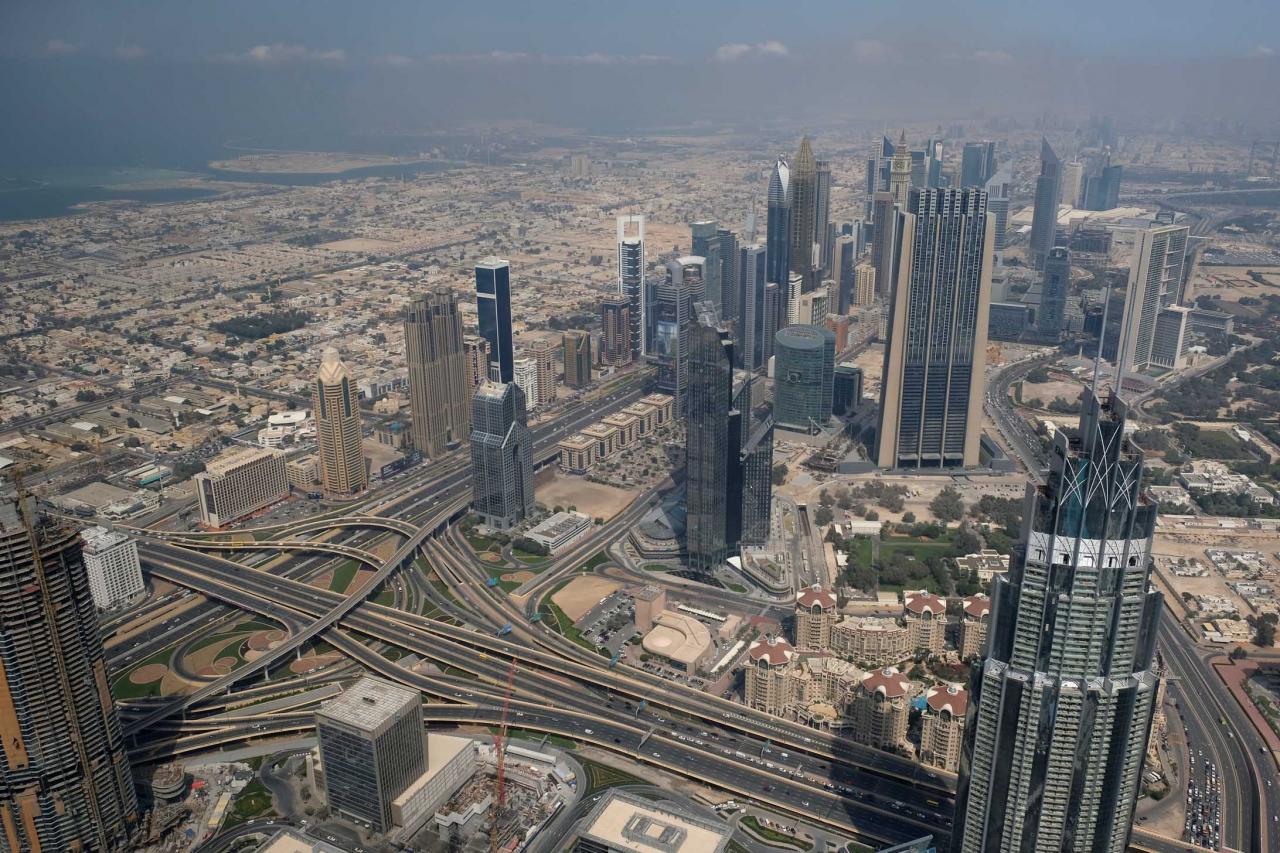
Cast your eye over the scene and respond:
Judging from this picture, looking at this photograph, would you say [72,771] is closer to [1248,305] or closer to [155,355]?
[155,355]

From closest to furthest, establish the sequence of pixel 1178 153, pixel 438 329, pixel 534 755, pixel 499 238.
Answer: pixel 534 755, pixel 438 329, pixel 499 238, pixel 1178 153

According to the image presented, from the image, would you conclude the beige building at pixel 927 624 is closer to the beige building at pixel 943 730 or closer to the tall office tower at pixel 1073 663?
the beige building at pixel 943 730

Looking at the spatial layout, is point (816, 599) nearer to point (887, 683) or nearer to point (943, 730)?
point (887, 683)

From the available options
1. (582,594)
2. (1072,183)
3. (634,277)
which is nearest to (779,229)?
(634,277)

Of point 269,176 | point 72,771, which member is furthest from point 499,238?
point 72,771

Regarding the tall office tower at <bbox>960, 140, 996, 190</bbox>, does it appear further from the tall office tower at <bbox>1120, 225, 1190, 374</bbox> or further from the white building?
the white building

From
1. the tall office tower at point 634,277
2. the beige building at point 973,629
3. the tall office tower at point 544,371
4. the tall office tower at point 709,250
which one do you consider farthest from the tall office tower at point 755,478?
the tall office tower at point 709,250

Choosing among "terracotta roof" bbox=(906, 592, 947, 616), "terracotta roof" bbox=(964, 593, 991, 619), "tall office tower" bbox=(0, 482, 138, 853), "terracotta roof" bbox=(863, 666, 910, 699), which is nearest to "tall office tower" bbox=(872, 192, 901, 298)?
"terracotta roof" bbox=(906, 592, 947, 616)
